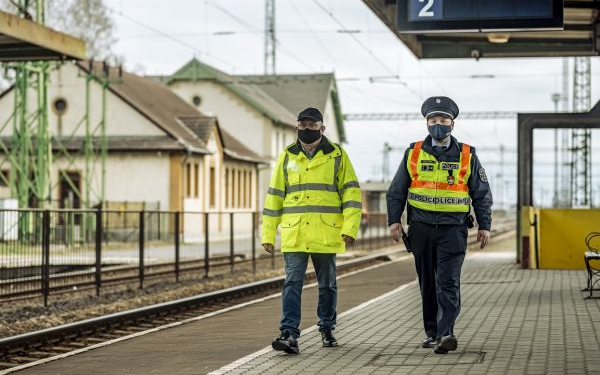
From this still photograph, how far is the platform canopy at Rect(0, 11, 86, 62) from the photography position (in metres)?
21.2

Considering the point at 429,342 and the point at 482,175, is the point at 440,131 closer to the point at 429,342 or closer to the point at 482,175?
the point at 482,175

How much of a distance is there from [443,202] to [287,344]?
1566 mm

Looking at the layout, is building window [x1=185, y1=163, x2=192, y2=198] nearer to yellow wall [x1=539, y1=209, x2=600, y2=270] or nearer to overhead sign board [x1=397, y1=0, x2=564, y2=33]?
yellow wall [x1=539, y1=209, x2=600, y2=270]

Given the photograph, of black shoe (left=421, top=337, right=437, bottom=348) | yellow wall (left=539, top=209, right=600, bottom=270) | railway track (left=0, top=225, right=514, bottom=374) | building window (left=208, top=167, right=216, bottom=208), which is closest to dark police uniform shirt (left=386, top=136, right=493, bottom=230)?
black shoe (left=421, top=337, right=437, bottom=348)

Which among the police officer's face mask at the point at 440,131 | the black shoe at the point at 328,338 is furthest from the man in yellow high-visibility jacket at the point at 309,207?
the police officer's face mask at the point at 440,131

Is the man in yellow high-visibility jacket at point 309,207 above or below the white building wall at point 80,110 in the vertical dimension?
below

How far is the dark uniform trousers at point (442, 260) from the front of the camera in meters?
9.57

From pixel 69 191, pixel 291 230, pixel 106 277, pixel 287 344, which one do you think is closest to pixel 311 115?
pixel 291 230

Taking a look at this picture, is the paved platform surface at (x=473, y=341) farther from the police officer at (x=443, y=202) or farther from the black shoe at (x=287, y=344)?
the police officer at (x=443, y=202)

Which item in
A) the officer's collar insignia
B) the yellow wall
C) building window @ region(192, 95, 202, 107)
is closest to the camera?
the officer's collar insignia

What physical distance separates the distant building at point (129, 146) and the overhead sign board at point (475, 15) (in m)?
33.0

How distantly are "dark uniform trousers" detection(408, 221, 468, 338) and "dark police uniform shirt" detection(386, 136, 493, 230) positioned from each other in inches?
2.4

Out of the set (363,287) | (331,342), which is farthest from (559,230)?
(331,342)

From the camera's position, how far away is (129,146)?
5038cm
